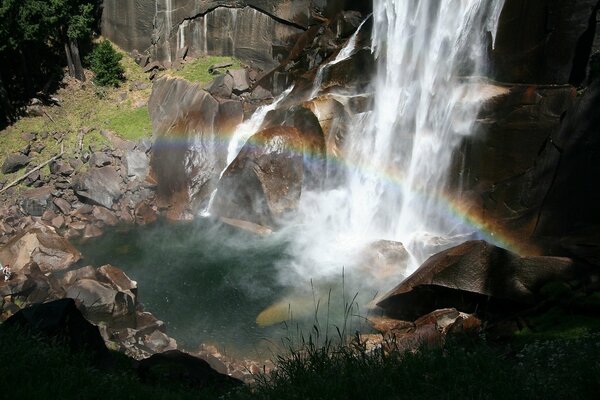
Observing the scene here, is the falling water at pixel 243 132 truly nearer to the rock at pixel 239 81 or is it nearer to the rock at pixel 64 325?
the rock at pixel 239 81

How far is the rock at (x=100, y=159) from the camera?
21906 millimetres

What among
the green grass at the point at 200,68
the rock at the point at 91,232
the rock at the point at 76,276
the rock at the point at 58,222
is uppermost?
the green grass at the point at 200,68

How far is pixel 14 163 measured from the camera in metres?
21.7

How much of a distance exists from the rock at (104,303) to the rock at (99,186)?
7.45m

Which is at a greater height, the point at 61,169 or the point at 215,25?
the point at 215,25

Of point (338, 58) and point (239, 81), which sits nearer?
point (338, 58)

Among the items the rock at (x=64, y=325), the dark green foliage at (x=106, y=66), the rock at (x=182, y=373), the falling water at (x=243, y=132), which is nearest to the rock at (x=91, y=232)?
the falling water at (x=243, y=132)

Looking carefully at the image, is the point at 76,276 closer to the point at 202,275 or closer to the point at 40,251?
the point at 40,251

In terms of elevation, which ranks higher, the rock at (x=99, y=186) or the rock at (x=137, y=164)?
the rock at (x=137, y=164)

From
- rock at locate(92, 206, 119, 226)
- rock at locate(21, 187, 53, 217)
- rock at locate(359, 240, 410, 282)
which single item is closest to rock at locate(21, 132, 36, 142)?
rock at locate(21, 187, 53, 217)

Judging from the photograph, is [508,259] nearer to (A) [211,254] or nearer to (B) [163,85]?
(A) [211,254]

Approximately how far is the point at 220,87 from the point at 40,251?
9549mm

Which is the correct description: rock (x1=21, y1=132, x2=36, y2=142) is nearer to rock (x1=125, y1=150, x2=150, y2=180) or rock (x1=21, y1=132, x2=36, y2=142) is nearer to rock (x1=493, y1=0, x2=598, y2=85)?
rock (x1=125, y1=150, x2=150, y2=180)

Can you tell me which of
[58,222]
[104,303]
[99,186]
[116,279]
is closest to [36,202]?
[58,222]
